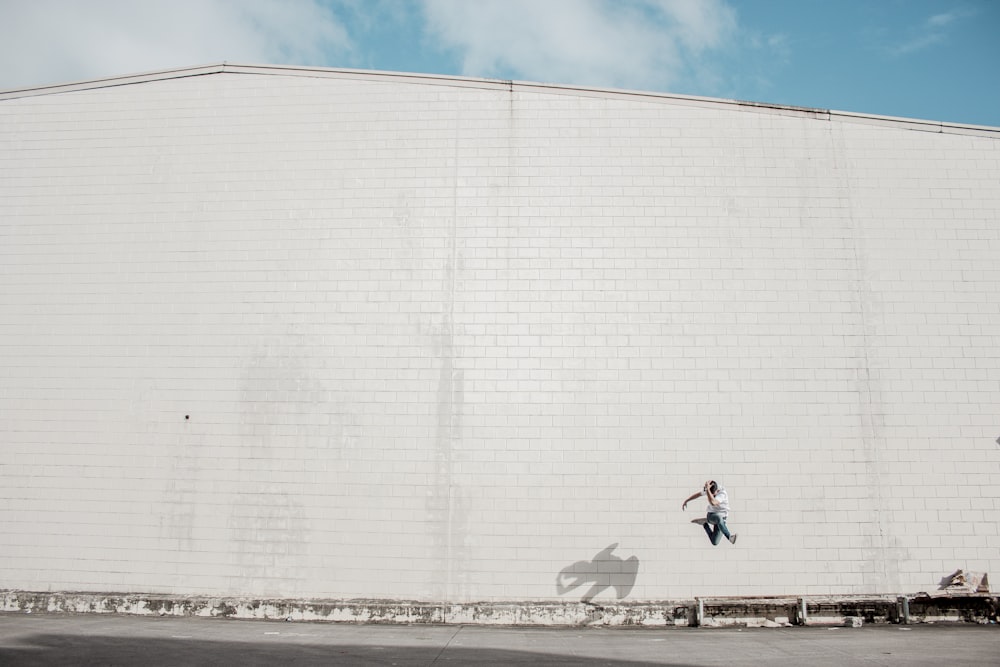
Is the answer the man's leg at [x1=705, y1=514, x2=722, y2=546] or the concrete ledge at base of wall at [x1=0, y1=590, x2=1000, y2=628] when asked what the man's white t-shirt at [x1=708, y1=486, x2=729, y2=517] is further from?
the concrete ledge at base of wall at [x1=0, y1=590, x2=1000, y2=628]

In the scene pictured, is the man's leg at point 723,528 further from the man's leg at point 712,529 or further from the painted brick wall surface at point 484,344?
the painted brick wall surface at point 484,344

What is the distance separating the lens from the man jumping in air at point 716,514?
400 inches

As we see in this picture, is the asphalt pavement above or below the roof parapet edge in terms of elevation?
below

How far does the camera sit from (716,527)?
1032 cm

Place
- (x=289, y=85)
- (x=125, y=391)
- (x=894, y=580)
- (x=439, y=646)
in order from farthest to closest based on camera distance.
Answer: (x=289, y=85), (x=125, y=391), (x=894, y=580), (x=439, y=646)

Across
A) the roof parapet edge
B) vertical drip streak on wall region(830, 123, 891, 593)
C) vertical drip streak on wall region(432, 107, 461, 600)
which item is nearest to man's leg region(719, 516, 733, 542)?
vertical drip streak on wall region(830, 123, 891, 593)

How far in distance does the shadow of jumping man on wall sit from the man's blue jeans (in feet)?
4.52

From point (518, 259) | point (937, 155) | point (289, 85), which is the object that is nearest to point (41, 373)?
point (289, 85)

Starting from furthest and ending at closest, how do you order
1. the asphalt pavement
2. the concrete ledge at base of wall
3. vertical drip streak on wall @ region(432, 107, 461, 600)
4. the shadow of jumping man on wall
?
vertical drip streak on wall @ region(432, 107, 461, 600) → the shadow of jumping man on wall → the concrete ledge at base of wall → the asphalt pavement

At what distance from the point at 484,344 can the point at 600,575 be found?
414 cm

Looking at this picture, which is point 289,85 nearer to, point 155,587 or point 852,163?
point 155,587

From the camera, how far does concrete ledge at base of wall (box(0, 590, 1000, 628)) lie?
34.5 feet

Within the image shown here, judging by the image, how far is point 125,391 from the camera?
11.9 meters

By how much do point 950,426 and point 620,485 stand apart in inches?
220
